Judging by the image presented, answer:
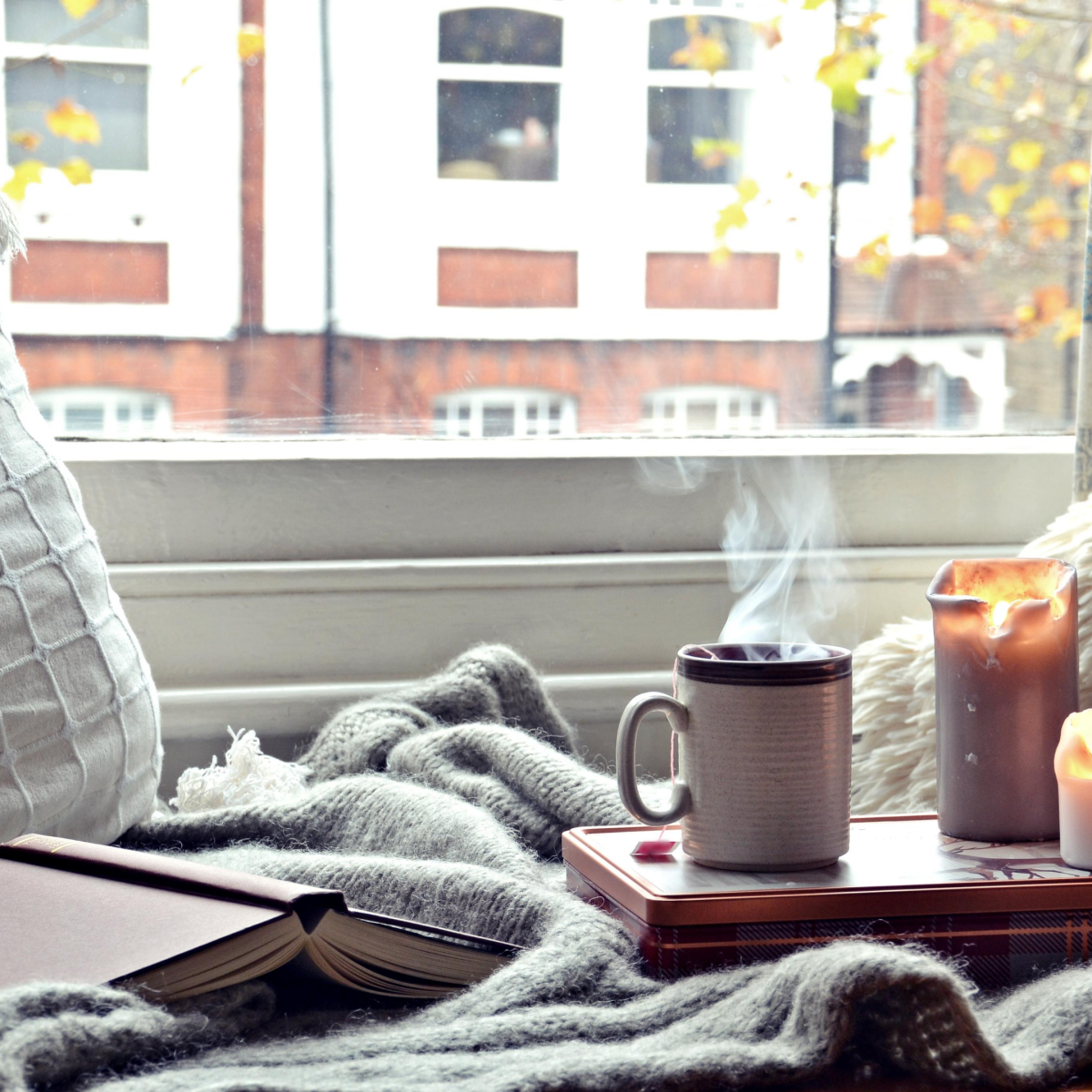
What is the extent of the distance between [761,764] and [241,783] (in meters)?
0.45

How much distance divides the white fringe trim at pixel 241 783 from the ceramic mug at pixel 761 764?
0.37 m

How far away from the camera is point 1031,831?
64 centimetres

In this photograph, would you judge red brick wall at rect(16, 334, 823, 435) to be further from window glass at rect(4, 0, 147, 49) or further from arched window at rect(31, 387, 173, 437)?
window glass at rect(4, 0, 147, 49)

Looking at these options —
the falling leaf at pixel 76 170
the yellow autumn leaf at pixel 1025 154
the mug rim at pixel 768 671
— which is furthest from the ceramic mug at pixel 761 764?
the yellow autumn leaf at pixel 1025 154

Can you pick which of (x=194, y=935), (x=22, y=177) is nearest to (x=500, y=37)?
(x=22, y=177)

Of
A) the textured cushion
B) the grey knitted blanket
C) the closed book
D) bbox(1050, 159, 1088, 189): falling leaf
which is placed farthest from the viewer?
bbox(1050, 159, 1088, 189): falling leaf

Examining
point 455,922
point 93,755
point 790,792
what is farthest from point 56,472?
point 790,792

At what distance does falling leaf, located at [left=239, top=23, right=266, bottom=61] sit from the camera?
1.09 meters

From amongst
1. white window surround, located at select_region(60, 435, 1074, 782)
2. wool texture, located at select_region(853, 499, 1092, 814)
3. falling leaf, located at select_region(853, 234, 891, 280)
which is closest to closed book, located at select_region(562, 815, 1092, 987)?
wool texture, located at select_region(853, 499, 1092, 814)

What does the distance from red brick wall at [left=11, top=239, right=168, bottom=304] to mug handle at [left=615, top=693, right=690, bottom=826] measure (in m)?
0.67

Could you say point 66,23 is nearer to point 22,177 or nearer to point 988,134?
point 22,177

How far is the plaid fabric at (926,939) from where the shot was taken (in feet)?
1.80

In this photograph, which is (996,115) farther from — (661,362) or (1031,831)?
(1031,831)

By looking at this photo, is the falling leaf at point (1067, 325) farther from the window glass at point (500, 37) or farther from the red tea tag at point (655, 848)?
the red tea tag at point (655, 848)
